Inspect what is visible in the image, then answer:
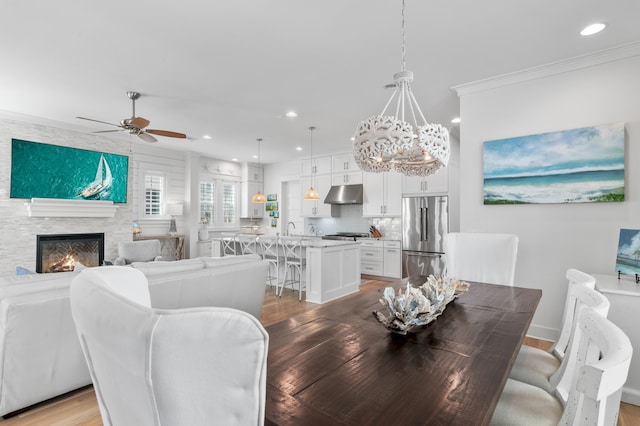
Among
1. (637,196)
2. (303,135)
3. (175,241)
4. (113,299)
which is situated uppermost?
(303,135)

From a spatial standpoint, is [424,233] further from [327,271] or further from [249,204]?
[249,204]

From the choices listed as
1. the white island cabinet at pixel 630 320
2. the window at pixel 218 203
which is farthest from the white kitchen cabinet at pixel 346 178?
the white island cabinet at pixel 630 320

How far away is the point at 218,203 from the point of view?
7887 millimetres

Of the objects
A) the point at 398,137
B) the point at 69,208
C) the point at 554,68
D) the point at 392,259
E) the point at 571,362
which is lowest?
the point at 392,259

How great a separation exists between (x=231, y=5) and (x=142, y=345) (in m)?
2.50

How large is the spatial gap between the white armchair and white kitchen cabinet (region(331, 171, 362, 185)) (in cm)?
384

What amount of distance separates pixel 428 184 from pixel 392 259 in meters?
1.58

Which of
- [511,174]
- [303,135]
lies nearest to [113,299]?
[511,174]

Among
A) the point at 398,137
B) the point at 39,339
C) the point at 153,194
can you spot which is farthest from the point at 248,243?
the point at 398,137

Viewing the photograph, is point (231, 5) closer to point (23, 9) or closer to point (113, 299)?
point (23, 9)

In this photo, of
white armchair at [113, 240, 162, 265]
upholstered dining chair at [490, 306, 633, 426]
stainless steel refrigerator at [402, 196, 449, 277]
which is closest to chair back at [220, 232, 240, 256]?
white armchair at [113, 240, 162, 265]

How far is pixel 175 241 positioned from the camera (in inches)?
271

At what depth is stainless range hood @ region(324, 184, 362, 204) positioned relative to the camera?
6723 mm

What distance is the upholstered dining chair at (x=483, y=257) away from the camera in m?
2.62
